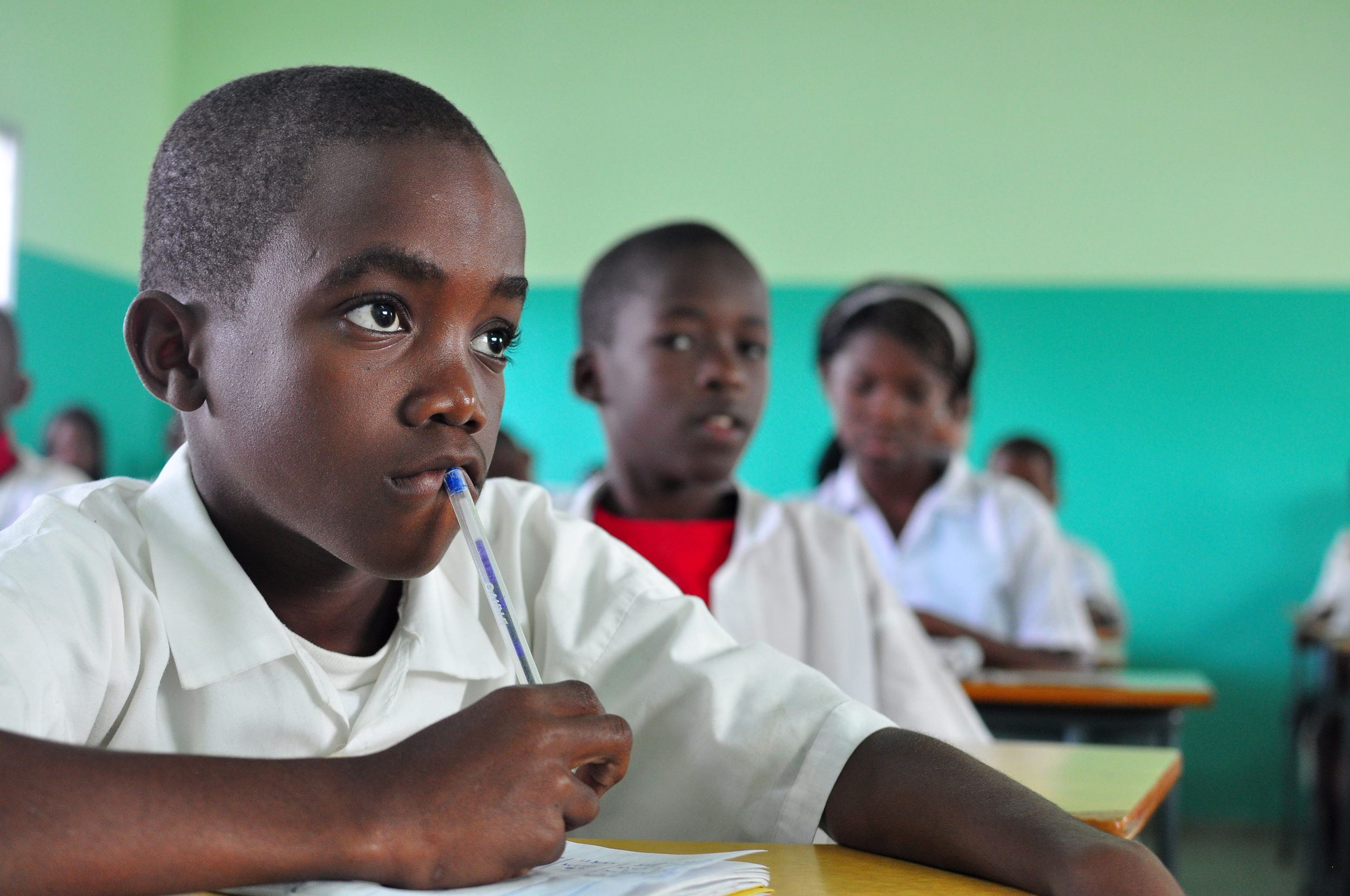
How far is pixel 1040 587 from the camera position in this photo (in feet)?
9.68

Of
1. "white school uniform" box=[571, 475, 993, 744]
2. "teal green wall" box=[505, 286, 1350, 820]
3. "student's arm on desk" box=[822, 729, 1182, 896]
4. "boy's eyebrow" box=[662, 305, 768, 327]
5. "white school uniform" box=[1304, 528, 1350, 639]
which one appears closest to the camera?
"student's arm on desk" box=[822, 729, 1182, 896]

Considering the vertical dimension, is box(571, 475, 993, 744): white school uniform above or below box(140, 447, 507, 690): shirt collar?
below

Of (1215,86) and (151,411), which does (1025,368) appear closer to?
(1215,86)

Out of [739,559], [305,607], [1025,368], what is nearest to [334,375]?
[305,607]

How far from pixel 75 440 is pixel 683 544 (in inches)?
158

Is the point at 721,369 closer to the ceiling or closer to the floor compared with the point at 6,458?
closer to the ceiling

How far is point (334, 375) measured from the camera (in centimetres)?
79

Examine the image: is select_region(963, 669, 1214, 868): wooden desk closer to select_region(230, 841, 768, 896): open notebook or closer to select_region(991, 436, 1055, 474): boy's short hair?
select_region(230, 841, 768, 896): open notebook

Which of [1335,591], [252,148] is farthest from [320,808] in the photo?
[1335,591]

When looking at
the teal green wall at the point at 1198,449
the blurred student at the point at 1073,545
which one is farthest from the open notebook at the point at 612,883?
the teal green wall at the point at 1198,449

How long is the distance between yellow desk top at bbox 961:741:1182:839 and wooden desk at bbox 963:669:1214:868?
932 millimetres

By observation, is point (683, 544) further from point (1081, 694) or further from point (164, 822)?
point (164, 822)

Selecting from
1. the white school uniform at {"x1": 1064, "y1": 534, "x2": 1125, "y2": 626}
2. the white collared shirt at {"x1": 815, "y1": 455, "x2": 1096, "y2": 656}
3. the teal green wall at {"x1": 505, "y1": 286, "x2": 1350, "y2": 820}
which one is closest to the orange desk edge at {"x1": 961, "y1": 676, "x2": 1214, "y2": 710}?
the white collared shirt at {"x1": 815, "y1": 455, "x2": 1096, "y2": 656}

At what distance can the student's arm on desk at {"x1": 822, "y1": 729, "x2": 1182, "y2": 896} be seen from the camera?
0.69 m
